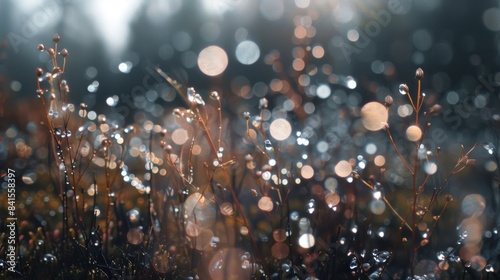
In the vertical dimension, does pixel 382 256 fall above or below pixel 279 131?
below

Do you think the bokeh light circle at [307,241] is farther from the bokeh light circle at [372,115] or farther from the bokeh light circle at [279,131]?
the bokeh light circle at [372,115]

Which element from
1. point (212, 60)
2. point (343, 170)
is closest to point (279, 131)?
point (343, 170)

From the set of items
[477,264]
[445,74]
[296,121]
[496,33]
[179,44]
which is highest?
[179,44]

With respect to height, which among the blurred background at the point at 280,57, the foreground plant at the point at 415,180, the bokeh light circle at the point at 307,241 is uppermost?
the blurred background at the point at 280,57

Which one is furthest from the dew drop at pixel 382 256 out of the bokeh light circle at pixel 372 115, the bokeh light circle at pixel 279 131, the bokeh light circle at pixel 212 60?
the bokeh light circle at pixel 212 60

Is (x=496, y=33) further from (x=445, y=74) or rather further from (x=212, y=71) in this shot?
(x=212, y=71)

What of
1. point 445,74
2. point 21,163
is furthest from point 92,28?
point 21,163

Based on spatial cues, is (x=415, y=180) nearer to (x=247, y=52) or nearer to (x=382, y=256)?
(x=382, y=256)

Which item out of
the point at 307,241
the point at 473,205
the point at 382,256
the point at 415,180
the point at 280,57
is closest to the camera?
the point at 415,180
